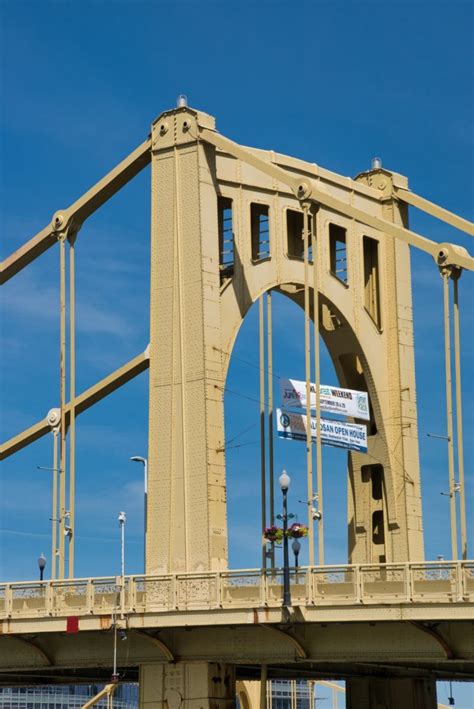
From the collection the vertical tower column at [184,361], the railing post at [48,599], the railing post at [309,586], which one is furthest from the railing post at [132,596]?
the railing post at [309,586]

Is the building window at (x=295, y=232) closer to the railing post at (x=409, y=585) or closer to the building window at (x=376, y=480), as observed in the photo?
the building window at (x=376, y=480)

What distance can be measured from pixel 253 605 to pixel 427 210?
24.4m

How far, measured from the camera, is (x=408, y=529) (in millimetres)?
69062

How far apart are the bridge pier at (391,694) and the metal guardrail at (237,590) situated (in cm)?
825

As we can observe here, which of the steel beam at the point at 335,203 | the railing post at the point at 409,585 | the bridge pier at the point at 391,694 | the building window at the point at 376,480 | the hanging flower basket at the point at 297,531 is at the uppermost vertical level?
the steel beam at the point at 335,203

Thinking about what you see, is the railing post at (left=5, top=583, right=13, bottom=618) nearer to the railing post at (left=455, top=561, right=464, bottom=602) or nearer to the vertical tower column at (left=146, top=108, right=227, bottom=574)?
the vertical tower column at (left=146, top=108, right=227, bottom=574)

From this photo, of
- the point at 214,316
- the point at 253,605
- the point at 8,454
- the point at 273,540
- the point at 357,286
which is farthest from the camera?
the point at 8,454

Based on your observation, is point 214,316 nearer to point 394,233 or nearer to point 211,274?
point 211,274

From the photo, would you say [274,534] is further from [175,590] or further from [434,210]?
[434,210]

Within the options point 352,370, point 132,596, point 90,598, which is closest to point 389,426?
point 352,370

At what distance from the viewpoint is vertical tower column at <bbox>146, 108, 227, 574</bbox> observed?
192 feet

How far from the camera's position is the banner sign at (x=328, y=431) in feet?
210

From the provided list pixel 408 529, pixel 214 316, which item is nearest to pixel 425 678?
pixel 408 529

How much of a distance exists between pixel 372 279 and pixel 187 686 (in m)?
24.6
